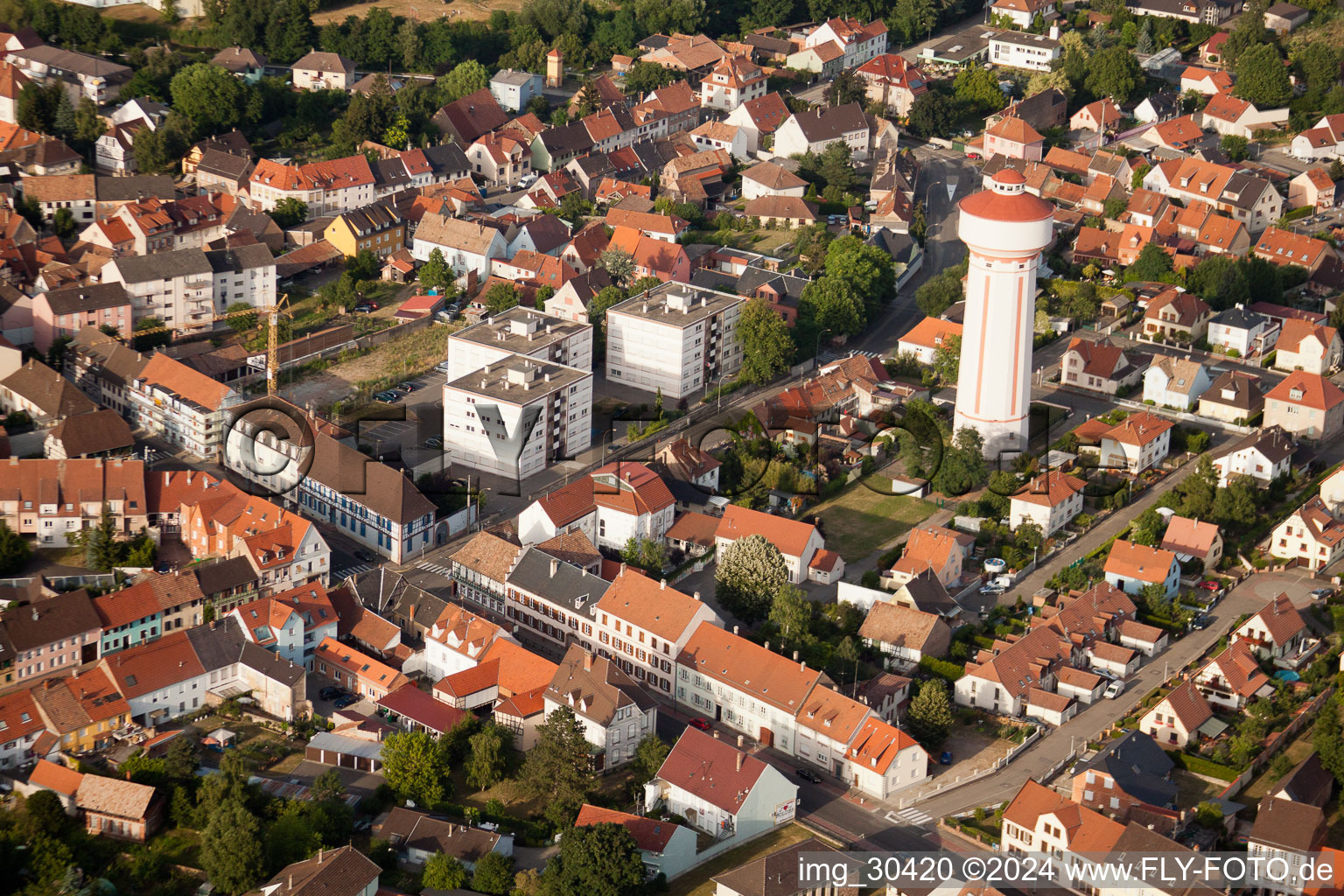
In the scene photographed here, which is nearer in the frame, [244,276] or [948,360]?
[948,360]

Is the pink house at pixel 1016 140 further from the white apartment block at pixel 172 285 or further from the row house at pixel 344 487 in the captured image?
the row house at pixel 344 487

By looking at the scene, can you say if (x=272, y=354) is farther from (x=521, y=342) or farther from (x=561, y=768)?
(x=561, y=768)

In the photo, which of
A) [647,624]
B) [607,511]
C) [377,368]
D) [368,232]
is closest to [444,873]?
[647,624]

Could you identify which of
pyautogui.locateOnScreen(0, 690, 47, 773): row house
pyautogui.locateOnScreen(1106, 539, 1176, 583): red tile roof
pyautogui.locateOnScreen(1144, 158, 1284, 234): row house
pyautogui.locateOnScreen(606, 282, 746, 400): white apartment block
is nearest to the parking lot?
pyautogui.locateOnScreen(606, 282, 746, 400): white apartment block

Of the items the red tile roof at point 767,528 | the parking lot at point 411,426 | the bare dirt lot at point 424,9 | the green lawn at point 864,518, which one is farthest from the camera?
the bare dirt lot at point 424,9

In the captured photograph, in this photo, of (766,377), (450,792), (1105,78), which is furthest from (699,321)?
(1105,78)

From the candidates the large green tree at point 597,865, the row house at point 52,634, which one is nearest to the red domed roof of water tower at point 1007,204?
the large green tree at point 597,865

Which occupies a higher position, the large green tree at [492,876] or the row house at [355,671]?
the large green tree at [492,876]
